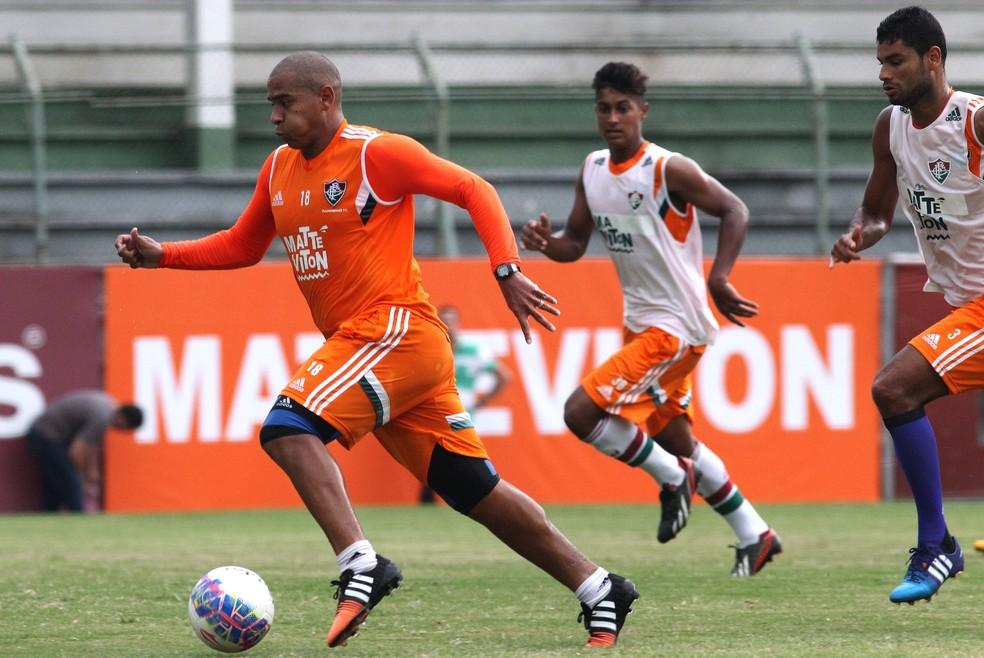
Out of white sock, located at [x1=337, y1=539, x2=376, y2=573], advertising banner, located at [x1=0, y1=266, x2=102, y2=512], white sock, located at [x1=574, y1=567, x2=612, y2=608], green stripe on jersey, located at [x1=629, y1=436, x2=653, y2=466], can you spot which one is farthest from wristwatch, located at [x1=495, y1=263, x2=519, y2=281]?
advertising banner, located at [x1=0, y1=266, x2=102, y2=512]

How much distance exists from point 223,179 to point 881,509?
705cm

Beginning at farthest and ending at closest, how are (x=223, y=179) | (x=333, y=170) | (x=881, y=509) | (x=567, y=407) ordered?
(x=223, y=179), (x=881, y=509), (x=567, y=407), (x=333, y=170)

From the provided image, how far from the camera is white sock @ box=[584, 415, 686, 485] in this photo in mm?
9352

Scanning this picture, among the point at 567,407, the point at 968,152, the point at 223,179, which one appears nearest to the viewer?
the point at 968,152

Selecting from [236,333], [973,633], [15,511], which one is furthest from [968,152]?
[15,511]

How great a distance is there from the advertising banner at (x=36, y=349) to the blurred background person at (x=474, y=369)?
308 centimetres

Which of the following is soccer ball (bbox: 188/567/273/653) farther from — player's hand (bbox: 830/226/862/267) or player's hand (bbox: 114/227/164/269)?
player's hand (bbox: 830/226/862/267)

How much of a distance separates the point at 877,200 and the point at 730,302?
1.34 metres

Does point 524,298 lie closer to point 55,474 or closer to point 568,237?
point 568,237

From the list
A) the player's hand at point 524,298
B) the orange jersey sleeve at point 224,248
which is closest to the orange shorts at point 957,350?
the player's hand at point 524,298

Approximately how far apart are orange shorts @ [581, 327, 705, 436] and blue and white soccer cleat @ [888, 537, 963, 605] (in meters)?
2.60

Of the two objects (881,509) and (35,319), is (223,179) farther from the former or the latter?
(881,509)

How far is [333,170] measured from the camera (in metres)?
6.56

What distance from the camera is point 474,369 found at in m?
15.3
